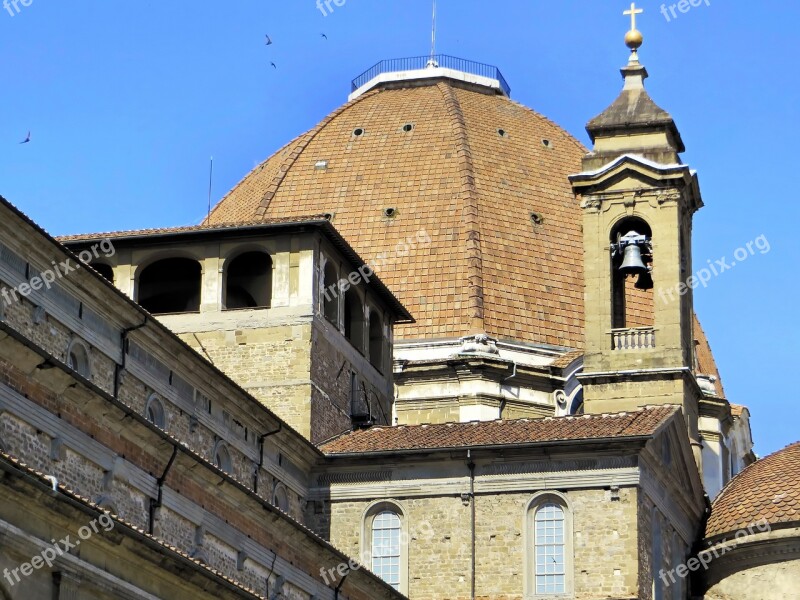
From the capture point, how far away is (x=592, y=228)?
2160 inches

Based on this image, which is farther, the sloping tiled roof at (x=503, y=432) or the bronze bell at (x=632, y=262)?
the bronze bell at (x=632, y=262)

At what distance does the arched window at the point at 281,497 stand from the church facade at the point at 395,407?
7cm

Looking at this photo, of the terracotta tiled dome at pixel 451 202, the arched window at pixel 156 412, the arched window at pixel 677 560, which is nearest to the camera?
the arched window at pixel 156 412

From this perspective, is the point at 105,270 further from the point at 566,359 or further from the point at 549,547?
the point at 566,359

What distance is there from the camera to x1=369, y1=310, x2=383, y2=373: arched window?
5303cm

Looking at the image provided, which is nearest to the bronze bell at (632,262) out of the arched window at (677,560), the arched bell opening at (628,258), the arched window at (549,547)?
the arched bell opening at (628,258)

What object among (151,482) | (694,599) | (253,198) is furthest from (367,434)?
(253,198)

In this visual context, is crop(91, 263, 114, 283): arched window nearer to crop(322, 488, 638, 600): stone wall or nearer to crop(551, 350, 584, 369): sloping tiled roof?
crop(322, 488, 638, 600): stone wall

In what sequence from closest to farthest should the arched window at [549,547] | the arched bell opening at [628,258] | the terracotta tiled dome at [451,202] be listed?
the arched window at [549,547]
the arched bell opening at [628,258]
the terracotta tiled dome at [451,202]

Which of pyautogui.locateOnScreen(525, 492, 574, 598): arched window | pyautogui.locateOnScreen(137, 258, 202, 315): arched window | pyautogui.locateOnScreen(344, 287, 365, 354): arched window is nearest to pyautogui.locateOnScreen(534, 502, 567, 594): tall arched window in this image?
pyautogui.locateOnScreen(525, 492, 574, 598): arched window

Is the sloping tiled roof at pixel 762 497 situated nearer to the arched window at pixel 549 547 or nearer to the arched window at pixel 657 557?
the arched window at pixel 657 557

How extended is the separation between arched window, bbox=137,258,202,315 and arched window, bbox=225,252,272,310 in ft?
2.46

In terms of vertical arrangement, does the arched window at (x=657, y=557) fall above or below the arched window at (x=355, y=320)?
below

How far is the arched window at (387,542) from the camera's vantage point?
1786 inches
